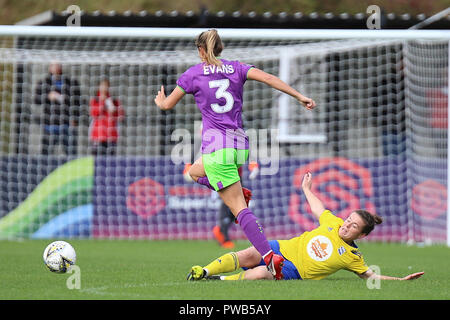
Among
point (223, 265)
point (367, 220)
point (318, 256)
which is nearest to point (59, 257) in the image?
point (223, 265)

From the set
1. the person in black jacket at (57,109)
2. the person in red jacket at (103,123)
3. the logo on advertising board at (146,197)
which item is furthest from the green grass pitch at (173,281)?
the person in red jacket at (103,123)

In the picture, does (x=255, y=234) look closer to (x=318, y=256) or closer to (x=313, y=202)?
(x=318, y=256)

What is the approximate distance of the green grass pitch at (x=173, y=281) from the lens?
5.66 meters

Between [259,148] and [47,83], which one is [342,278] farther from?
[47,83]

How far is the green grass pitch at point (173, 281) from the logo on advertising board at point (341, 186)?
6.88 feet

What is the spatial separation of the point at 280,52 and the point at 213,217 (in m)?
3.66

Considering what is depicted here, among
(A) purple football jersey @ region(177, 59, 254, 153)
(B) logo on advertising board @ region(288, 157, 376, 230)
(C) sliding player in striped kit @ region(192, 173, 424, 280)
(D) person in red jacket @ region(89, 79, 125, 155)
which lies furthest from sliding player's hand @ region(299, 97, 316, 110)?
(D) person in red jacket @ region(89, 79, 125, 155)

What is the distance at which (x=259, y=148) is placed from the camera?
14.3 metres

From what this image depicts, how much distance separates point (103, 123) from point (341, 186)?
14.1ft

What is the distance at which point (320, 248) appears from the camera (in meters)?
6.59

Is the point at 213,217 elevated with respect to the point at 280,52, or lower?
lower

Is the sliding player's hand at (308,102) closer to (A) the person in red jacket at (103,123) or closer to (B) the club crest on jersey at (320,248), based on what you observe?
(B) the club crest on jersey at (320,248)

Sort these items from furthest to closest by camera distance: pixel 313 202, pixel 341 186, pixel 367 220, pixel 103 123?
pixel 103 123 → pixel 341 186 → pixel 313 202 → pixel 367 220
